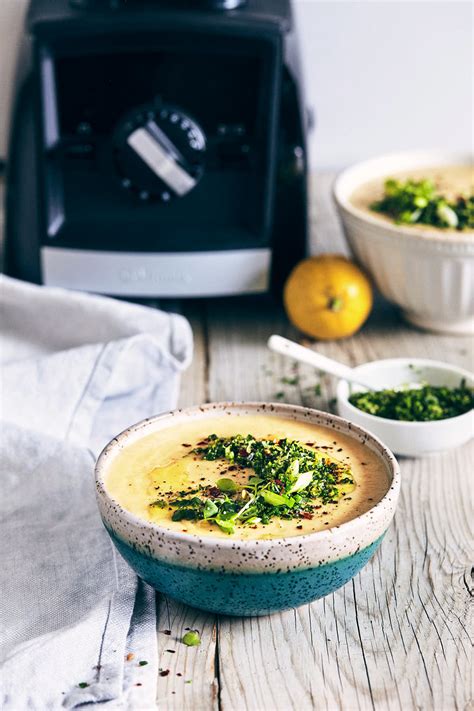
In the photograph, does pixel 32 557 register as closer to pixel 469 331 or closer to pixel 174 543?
pixel 174 543

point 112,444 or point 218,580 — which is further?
point 112,444

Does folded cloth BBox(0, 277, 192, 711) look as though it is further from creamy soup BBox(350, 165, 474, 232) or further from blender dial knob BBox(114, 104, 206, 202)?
creamy soup BBox(350, 165, 474, 232)

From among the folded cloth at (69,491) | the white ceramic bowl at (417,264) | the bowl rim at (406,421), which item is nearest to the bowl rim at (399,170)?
the white ceramic bowl at (417,264)

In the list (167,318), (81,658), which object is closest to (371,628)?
(81,658)

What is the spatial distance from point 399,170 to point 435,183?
9cm

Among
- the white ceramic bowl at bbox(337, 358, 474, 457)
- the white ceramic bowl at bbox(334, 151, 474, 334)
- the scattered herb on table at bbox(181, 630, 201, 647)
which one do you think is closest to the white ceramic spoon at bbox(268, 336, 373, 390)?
the white ceramic bowl at bbox(337, 358, 474, 457)

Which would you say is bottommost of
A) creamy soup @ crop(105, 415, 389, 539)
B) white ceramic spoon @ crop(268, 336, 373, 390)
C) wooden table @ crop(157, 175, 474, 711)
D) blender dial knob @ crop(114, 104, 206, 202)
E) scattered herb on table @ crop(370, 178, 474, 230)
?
wooden table @ crop(157, 175, 474, 711)

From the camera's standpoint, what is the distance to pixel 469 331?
56.2 inches

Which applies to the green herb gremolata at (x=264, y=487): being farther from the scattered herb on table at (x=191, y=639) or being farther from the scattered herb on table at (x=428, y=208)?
the scattered herb on table at (x=428, y=208)

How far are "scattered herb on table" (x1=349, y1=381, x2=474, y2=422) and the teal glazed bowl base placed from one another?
0.33 meters

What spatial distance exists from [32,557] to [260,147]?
26.4 inches

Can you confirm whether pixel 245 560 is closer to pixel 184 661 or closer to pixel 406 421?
pixel 184 661

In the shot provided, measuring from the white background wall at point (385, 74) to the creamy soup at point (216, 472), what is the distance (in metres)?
1.13

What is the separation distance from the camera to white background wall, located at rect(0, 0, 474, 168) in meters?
1.88
